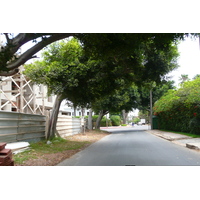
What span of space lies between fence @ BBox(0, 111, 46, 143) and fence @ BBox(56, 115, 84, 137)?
2.83 metres

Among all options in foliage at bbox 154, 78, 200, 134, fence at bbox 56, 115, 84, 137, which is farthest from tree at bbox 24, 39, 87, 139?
foliage at bbox 154, 78, 200, 134

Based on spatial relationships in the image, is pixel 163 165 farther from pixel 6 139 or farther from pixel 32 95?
pixel 32 95

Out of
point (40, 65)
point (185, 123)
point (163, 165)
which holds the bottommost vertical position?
point (163, 165)

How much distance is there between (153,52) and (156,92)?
72.8 feet

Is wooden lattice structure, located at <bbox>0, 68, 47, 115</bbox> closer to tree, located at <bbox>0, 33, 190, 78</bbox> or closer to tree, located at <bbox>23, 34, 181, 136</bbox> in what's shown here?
tree, located at <bbox>23, 34, 181, 136</bbox>

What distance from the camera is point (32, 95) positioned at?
18.2m

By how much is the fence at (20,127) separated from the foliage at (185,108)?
32.8 feet

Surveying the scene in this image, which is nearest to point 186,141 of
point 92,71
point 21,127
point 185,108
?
point 185,108

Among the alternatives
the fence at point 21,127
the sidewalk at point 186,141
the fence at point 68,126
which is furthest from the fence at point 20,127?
the sidewalk at point 186,141

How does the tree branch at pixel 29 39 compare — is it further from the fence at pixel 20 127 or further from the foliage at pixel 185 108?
the foliage at pixel 185 108

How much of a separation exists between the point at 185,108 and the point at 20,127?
12.3m

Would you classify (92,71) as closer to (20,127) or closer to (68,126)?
(20,127)
